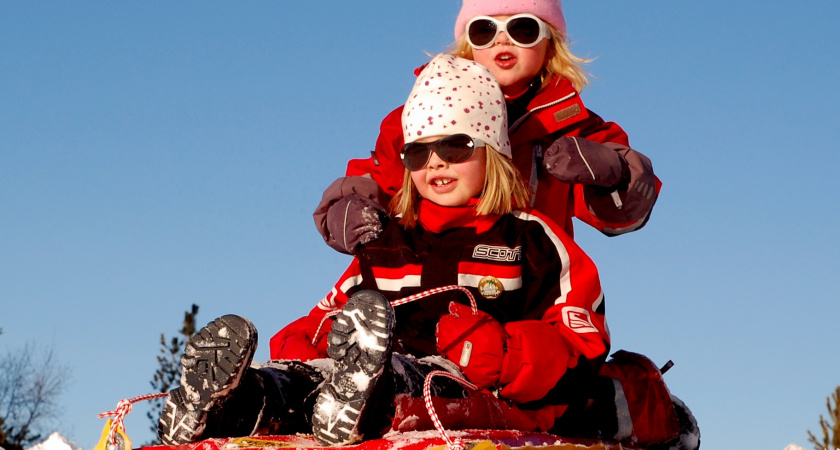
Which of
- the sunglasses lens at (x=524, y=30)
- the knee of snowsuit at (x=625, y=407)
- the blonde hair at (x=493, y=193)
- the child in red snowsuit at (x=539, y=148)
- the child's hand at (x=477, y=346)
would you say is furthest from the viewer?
the sunglasses lens at (x=524, y=30)

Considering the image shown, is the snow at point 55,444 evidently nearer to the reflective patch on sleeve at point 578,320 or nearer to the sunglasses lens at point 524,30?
the reflective patch on sleeve at point 578,320

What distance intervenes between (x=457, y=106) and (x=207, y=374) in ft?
5.01

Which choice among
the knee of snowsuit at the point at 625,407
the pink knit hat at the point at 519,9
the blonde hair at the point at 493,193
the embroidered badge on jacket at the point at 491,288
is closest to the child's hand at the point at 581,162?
the blonde hair at the point at 493,193

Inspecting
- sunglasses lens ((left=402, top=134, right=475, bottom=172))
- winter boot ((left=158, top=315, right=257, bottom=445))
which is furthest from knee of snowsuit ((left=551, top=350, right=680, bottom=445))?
winter boot ((left=158, top=315, right=257, bottom=445))

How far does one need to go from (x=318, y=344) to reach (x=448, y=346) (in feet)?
2.72

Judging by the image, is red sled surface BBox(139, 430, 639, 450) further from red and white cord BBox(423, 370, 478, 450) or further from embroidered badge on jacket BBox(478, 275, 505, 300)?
embroidered badge on jacket BBox(478, 275, 505, 300)

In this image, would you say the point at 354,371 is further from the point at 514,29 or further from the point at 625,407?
the point at 514,29

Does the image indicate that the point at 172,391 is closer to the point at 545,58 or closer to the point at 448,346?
the point at 448,346

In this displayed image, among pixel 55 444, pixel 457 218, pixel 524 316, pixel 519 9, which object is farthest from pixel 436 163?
pixel 55 444

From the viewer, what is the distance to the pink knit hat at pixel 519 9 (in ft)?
15.9

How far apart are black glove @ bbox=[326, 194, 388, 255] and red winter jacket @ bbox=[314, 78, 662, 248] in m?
0.20

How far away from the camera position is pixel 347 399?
3078mm

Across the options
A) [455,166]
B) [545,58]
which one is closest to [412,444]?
[455,166]

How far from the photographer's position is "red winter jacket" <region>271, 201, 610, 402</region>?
149 inches
